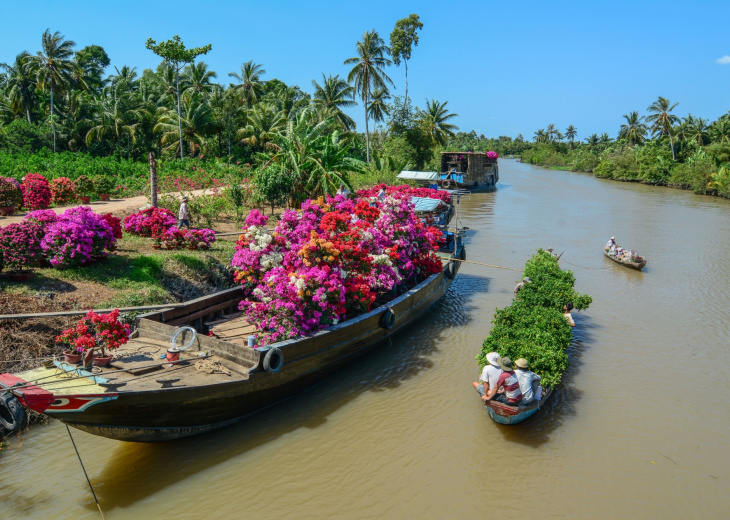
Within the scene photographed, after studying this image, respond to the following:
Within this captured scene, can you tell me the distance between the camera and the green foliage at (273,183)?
17953mm

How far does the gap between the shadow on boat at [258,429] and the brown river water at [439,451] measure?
0.03m

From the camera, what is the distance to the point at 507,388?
7652 mm

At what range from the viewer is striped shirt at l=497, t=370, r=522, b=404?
7.59m

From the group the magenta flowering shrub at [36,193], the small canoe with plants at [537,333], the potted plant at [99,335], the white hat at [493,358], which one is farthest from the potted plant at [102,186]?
the white hat at [493,358]

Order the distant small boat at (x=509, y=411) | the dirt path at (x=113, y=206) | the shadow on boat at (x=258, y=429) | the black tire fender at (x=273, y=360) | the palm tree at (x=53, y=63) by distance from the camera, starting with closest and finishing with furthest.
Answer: the shadow on boat at (x=258, y=429) → the black tire fender at (x=273, y=360) → the distant small boat at (x=509, y=411) → the dirt path at (x=113, y=206) → the palm tree at (x=53, y=63)

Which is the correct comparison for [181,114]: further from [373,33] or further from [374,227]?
[374,227]

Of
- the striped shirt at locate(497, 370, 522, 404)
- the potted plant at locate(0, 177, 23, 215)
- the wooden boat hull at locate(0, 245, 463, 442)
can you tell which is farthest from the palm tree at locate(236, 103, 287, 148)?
the striped shirt at locate(497, 370, 522, 404)

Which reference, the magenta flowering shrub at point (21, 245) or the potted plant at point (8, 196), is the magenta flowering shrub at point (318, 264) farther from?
the potted plant at point (8, 196)

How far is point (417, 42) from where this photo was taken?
4719 centimetres

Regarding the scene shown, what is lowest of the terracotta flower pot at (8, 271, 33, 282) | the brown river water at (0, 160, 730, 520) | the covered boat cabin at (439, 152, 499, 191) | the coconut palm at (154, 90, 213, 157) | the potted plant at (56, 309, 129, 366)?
the brown river water at (0, 160, 730, 520)

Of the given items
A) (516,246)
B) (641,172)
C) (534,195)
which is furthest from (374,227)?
(641,172)

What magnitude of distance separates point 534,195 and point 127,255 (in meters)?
40.1

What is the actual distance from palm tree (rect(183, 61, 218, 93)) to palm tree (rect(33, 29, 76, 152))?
318 inches

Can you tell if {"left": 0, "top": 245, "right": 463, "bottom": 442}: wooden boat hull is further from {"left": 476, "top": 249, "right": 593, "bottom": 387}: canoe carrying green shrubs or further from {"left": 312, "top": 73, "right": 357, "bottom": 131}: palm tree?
{"left": 312, "top": 73, "right": 357, "bottom": 131}: palm tree
